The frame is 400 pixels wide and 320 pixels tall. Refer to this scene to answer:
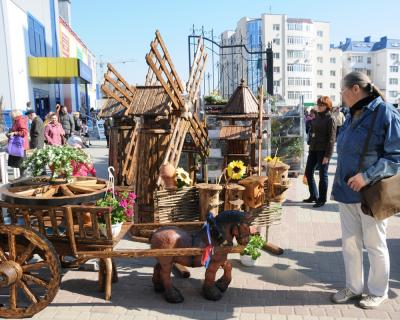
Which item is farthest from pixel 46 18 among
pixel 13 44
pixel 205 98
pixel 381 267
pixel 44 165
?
pixel 381 267

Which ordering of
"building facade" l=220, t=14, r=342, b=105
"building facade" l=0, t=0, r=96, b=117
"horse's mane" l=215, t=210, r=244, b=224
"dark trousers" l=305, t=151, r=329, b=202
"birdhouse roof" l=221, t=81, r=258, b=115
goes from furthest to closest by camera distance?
"building facade" l=220, t=14, r=342, b=105
"building facade" l=0, t=0, r=96, b=117
"birdhouse roof" l=221, t=81, r=258, b=115
"dark trousers" l=305, t=151, r=329, b=202
"horse's mane" l=215, t=210, r=244, b=224

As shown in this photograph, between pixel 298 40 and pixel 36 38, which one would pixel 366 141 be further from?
pixel 298 40

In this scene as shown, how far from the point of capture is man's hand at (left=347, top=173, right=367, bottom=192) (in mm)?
3480

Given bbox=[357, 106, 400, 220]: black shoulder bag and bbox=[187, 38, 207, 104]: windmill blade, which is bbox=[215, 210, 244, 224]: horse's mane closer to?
bbox=[357, 106, 400, 220]: black shoulder bag

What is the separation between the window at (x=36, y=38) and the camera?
76.3 feet

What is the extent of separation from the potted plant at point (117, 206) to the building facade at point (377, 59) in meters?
90.3

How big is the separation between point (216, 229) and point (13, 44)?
1964cm

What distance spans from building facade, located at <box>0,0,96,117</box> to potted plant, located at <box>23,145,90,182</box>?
693 inches

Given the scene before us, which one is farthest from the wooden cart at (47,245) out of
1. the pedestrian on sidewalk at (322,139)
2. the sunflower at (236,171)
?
the pedestrian on sidewalk at (322,139)

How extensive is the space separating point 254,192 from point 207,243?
1.15m

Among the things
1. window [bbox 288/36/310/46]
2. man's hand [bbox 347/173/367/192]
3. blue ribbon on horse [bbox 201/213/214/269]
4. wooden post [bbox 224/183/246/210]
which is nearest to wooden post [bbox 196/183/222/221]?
wooden post [bbox 224/183/246/210]

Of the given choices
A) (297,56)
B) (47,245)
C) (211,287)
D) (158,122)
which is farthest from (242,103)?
(297,56)

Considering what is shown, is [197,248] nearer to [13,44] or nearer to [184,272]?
[184,272]

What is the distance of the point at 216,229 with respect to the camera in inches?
147
